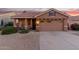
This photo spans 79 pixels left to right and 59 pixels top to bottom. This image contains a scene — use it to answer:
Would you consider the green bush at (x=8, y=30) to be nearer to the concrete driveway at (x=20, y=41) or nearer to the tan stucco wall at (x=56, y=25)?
the concrete driveway at (x=20, y=41)

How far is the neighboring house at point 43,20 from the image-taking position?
27.6ft

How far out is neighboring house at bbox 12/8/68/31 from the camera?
841 centimetres

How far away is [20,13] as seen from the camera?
8.31 m

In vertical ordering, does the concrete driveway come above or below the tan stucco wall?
below

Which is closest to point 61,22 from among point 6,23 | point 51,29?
point 51,29

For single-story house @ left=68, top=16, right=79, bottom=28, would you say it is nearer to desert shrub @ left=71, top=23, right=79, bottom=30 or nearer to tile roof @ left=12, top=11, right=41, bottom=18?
desert shrub @ left=71, top=23, right=79, bottom=30

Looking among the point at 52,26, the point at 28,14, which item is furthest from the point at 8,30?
the point at 52,26

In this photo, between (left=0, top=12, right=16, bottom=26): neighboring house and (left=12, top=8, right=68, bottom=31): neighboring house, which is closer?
(left=0, top=12, right=16, bottom=26): neighboring house

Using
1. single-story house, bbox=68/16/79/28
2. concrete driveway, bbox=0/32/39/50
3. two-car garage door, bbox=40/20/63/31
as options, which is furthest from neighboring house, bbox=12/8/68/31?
concrete driveway, bbox=0/32/39/50

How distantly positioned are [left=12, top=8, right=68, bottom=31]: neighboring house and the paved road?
0.30m

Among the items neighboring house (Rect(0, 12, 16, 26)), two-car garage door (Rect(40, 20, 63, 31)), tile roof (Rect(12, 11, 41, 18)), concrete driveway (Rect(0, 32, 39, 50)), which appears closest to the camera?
neighboring house (Rect(0, 12, 16, 26))

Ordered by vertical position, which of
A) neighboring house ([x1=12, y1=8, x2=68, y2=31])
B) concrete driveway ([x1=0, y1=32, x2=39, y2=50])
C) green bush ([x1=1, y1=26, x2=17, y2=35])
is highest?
neighboring house ([x1=12, y1=8, x2=68, y2=31])

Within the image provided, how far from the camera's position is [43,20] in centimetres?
882

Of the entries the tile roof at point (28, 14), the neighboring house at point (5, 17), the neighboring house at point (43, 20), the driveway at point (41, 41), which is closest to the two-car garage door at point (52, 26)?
the neighboring house at point (43, 20)
